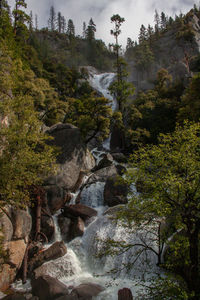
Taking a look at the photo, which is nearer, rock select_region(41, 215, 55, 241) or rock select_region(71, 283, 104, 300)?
rock select_region(71, 283, 104, 300)

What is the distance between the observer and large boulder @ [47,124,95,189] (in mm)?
16978

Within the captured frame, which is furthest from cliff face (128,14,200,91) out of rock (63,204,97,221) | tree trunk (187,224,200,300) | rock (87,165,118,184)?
tree trunk (187,224,200,300)

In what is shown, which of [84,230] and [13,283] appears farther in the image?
[84,230]

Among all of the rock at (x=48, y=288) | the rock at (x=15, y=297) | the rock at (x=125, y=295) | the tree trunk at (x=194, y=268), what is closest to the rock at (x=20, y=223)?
the rock at (x=48, y=288)

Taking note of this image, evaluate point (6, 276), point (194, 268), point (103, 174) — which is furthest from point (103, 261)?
point (103, 174)

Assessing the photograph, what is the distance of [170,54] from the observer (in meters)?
58.1

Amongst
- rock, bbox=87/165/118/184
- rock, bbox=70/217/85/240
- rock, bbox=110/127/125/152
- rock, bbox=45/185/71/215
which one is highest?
rock, bbox=110/127/125/152

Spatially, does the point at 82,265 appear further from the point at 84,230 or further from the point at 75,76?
the point at 75,76

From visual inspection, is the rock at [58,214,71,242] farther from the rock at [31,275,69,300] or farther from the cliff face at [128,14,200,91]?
the cliff face at [128,14,200,91]

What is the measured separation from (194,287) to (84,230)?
960 centimetres

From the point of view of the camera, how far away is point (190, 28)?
4962 cm

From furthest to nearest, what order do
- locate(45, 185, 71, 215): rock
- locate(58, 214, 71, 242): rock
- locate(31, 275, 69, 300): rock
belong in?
1. locate(45, 185, 71, 215): rock
2. locate(58, 214, 71, 242): rock
3. locate(31, 275, 69, 300): rock

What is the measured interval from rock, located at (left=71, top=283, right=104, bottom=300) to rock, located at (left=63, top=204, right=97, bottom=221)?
17.3 feet

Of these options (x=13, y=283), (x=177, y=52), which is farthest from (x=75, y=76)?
(x=13, y=283)
